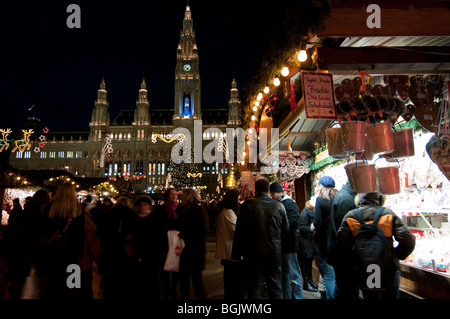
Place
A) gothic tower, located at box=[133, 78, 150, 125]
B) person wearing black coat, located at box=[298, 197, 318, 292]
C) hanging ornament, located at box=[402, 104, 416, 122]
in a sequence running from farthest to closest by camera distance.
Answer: gothic tower, located at box=[133, 78, 150, 125] < person wearing black coat, located at box=[298, 197, 318, 292] < hanging ornament, located at box=[402, 104, 416, 122]

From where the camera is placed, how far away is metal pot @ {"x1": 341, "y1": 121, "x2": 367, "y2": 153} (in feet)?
10.2

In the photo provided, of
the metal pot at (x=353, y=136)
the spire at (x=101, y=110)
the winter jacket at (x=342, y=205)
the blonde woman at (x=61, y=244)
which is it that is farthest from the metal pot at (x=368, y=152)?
the spire at (x=101, y=110)

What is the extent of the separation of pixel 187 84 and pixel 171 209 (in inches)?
2572

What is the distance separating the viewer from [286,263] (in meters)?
4.00

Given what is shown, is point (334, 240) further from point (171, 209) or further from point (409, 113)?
point (171, 209)

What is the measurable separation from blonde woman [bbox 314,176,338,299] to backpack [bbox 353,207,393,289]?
4.95 feet

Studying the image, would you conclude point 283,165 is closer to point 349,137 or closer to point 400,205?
point 400,205

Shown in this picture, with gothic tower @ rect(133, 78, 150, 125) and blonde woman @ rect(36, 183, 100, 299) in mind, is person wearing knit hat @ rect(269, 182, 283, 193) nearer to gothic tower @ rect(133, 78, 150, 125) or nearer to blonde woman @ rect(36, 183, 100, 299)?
blonde woman @ rect(36, 183, 100, 299)

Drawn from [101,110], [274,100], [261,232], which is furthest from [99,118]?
[261,232]

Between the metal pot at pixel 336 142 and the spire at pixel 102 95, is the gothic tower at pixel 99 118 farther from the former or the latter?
the metal pot at pixel 336 142

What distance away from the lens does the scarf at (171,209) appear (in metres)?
4.48

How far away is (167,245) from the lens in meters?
4.13

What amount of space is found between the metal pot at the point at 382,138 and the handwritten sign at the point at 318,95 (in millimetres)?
607

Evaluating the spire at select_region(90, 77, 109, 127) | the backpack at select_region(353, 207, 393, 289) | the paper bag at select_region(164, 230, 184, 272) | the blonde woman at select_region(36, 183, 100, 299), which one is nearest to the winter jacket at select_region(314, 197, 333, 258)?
the backpack at select_region(353, 207, 393, 289)
